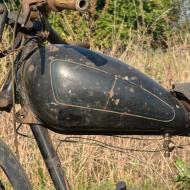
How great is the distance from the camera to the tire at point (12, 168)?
6.03 ft

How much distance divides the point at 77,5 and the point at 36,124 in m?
0.49

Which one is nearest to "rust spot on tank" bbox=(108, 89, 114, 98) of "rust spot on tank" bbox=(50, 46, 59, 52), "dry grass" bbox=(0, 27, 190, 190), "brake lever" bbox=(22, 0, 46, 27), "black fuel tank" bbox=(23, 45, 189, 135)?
"black fuel tank" bbox=(23, 45, 189, 135)

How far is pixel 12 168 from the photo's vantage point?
185 centimetres

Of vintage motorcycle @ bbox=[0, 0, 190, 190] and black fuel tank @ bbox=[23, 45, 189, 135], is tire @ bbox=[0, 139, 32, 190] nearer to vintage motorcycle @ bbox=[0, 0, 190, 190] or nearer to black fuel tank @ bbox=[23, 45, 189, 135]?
vintage motorcycle @ bbox=[0, 0, 190, 190]

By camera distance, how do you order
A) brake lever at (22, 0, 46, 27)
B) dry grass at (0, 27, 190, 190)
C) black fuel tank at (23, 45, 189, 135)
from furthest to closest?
dry grass at (0, 27, 190, 190)
black fuel tank at (23, 45, 189, 135)
brake lever at (22, 0, 46, 27)

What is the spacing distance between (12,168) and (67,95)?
0.29m

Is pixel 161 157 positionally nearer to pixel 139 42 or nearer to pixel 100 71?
pixel 139 42

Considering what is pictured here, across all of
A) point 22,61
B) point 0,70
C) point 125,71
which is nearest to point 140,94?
point 125,71

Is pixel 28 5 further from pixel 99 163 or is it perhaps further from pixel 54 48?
pixel 99 163

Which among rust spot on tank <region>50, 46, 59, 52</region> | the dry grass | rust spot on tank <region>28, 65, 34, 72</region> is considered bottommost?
the dry grass

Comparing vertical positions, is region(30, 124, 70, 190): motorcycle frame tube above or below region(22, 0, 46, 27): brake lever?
below

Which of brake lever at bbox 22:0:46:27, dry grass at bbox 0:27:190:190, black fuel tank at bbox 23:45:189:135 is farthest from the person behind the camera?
dry grass at bbox 0:27:190:190

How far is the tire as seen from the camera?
184 centimetres

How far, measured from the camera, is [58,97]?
6.02ft
